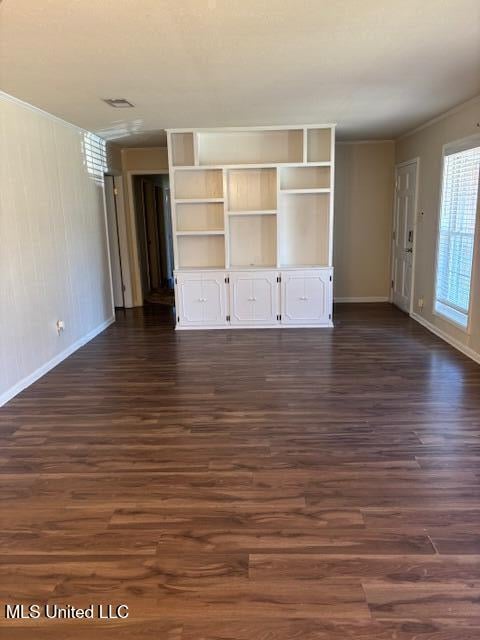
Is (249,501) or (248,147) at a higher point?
(248,147)

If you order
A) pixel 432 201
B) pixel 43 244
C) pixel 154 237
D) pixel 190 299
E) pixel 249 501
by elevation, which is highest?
pixel 432 201

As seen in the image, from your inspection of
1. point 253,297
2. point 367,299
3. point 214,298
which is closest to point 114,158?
point 214,298

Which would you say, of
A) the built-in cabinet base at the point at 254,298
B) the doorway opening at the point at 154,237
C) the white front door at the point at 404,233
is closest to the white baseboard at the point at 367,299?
the white front door at the point at 404,233

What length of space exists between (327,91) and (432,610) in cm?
386

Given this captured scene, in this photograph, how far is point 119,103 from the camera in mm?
4250

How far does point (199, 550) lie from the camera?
2.06 meters

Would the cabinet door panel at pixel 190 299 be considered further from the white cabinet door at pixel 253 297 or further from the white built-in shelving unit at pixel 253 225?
the white cabinet door at pixel 253 297

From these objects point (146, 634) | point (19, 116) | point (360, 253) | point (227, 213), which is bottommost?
point (146, 634)

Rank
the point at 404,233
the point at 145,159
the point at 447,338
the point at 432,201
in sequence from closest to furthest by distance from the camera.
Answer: the point at 447,338 < the point at 432,201 < the point at 404,233 < the point at 145,159

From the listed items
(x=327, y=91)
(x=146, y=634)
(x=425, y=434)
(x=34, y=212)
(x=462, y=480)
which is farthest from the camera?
(x=34, y=212)

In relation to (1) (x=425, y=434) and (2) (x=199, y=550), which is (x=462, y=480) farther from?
(2) (x=199, y=550)

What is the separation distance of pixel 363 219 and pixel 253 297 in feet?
8.49

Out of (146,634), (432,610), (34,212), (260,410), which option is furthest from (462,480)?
(34,212)

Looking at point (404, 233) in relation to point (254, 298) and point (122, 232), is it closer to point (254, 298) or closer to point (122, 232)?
point (254, 298)
